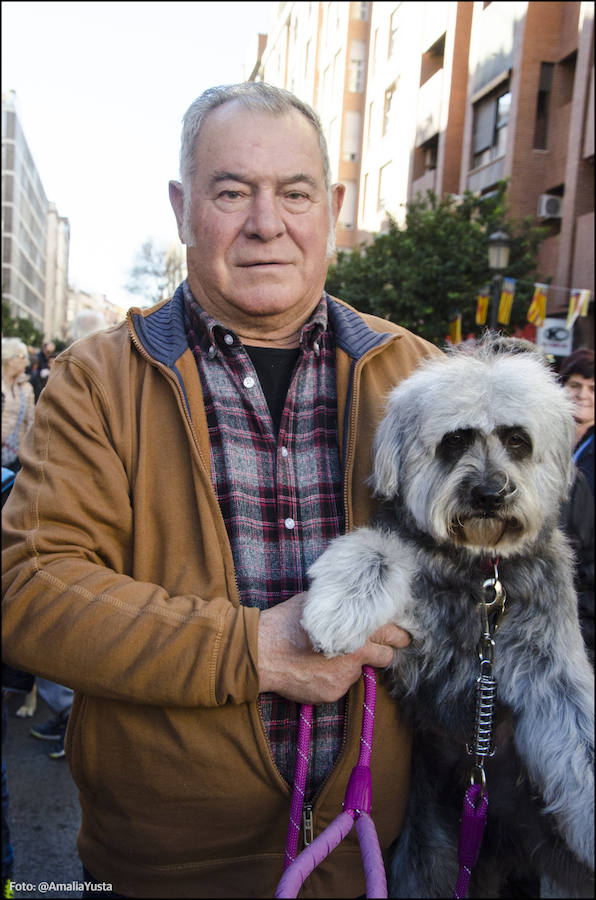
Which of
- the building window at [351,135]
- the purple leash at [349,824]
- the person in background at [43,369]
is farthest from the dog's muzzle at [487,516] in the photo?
the person in background at [43,369]

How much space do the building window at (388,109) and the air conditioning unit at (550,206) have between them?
13815 mm

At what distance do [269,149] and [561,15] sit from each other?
16.3 meters

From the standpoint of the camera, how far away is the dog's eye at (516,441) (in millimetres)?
2100

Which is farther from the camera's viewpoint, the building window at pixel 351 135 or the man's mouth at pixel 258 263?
the building window at pixel 351 135

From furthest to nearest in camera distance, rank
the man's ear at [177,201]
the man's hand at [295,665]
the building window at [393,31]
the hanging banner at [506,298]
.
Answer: the hanging banner at [506,298] < the building window at [393,31] < the man's ear at [177,201] < the man's hand at [295,665]

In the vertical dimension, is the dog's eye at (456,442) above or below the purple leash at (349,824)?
above

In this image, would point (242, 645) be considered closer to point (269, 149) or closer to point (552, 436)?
point (552, 436)

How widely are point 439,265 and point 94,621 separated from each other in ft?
51.2

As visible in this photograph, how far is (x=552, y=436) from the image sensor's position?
2.15 m

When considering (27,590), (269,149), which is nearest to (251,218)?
(269,149)

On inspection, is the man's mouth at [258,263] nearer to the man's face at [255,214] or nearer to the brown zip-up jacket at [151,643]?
the man's face at [255,214]

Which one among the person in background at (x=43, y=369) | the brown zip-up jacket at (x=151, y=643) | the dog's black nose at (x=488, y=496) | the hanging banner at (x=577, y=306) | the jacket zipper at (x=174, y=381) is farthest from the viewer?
the hanging banner at (x=577, y=306)

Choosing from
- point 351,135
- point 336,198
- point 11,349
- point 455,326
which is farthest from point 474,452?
point 455,326

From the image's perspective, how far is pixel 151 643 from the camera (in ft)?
5.31
